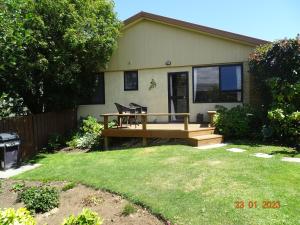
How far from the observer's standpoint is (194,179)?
6.71m

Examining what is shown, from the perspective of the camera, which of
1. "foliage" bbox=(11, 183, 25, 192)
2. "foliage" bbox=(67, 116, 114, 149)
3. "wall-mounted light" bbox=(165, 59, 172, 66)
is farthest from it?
"wall-mounted light" bbox=(165, 59, 172, 66)

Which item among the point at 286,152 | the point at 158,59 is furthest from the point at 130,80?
the point at 286,152

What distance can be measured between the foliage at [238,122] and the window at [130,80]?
4.41 meters

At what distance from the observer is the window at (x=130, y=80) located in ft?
48.1

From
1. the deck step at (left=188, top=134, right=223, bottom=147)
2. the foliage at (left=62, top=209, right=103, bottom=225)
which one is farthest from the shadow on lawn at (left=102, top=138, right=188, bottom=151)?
the foliage at (left=62, top=209, right=103, bottom=225)

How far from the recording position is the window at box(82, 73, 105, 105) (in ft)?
50.1

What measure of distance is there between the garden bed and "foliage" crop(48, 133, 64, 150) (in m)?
4.63

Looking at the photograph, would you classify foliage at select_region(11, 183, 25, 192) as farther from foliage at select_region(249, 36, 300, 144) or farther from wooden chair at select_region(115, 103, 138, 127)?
foliage at select_region(249, 36, 300, 144)

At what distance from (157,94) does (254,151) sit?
19.1ft

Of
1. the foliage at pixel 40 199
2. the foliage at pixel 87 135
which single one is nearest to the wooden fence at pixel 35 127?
the foliage at pixel 87 135

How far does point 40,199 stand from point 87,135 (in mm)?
6479

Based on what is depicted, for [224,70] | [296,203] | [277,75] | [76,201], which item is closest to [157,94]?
[224,70]

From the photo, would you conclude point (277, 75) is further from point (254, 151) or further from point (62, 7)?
point (62, 7)

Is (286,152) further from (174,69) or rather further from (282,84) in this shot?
(174,69)
